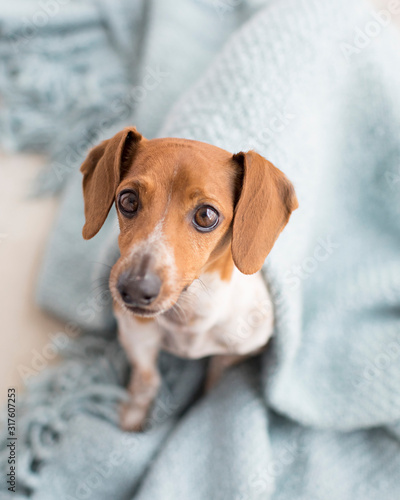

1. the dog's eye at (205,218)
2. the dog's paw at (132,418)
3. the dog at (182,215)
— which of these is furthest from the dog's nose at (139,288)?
the dog's paw at (132,418)

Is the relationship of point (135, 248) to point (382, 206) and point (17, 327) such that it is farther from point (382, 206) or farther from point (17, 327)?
point (382, 206)

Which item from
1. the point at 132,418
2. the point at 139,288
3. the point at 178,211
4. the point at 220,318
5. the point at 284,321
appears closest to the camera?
the point at 139,288

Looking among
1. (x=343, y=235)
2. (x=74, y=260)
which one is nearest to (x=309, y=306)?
(x=343, y=235)

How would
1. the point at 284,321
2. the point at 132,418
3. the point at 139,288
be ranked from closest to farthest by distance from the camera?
the point at 139,288, the point at 284,321, the point at 132,418

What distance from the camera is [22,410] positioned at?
2176mm

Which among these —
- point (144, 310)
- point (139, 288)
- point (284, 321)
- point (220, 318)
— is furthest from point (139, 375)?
point (139, 288)

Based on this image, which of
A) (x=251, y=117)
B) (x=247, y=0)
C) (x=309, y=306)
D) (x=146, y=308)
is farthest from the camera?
(x=247, y=0)

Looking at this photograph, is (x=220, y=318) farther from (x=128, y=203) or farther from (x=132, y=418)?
(x=132, y=418)

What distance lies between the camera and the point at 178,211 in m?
1.41

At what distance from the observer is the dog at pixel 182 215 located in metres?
1.35

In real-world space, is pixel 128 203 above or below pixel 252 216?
below

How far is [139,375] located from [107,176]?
106cm

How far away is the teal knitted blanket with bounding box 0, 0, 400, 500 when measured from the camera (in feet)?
6.44

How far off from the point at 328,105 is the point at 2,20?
2.15 metres
